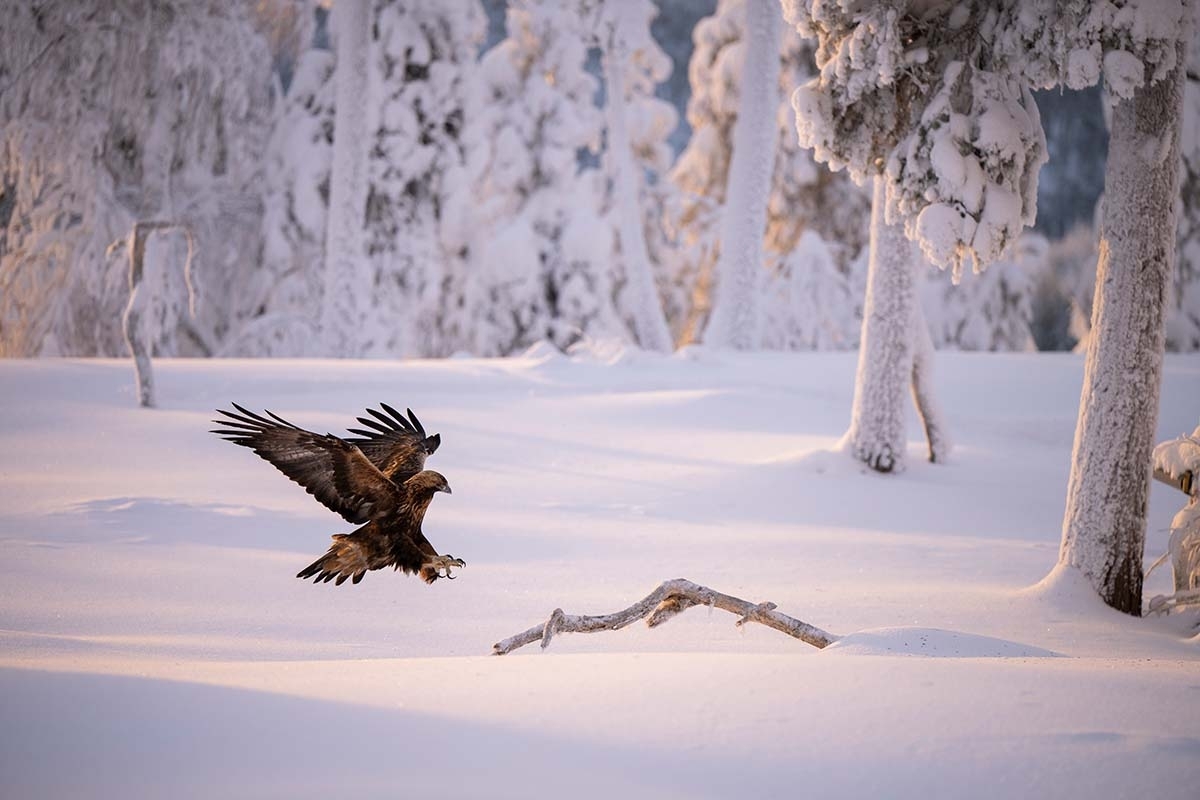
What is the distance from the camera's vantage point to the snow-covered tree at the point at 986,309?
27.3m

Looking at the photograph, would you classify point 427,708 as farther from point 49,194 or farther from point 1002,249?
point 49,194

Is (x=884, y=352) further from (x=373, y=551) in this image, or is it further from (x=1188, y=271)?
(x=1188, y=271)

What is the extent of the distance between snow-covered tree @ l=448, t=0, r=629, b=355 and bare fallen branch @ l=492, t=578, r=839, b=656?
19.3 metres

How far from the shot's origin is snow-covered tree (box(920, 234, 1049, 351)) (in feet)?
89.6

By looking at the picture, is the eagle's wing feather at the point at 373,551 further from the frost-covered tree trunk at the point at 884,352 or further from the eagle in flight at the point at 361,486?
the frost-covered tree trunk at the point at 884,352

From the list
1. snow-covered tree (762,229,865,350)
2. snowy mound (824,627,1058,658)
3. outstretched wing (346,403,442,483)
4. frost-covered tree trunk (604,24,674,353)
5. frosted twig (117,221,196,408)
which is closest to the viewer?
snowy mound (824,627,1058,658)

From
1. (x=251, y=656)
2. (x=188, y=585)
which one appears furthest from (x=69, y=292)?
(x=251, y=656)

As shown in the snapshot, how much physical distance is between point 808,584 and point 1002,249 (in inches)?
101

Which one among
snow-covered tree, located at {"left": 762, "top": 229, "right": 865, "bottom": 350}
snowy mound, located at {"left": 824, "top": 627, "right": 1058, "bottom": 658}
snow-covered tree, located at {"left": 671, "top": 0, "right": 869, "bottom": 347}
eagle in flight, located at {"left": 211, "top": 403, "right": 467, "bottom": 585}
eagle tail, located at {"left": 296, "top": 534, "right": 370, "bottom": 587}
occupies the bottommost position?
snowy mound, located at {"left": 824, "top": 627, "right": 1058, "bottom": 658}

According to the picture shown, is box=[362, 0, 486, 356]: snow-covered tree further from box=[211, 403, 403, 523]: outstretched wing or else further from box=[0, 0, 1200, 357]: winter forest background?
box=[211, 403, 403, 523]: outstretched wing

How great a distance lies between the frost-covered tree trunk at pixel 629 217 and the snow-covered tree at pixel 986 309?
813cm

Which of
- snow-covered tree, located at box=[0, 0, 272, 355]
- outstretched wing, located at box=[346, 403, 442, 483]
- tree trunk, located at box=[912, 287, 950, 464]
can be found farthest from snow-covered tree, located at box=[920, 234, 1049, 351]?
outstretched wing, located at box=[346, 403, 442, 483]

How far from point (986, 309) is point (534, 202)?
12441 mm

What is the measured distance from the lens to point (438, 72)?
22.8 meters
